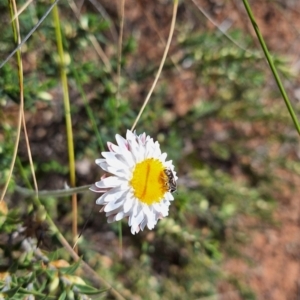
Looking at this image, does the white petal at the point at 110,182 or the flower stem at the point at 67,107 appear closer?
the white petal at the point at 110,182

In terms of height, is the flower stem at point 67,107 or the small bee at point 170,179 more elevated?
the flower stem at point 67,107

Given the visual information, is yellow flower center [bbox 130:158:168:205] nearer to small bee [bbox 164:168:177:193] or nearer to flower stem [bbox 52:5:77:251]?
small bee [bbox 164:168:177:193]

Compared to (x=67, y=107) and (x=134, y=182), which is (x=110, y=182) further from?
(x=67, y=107)

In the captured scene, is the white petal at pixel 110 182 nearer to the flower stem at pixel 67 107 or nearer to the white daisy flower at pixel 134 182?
the white daisy flower at pixel 134 182

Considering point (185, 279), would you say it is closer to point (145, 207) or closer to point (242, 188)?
point (242, 188)

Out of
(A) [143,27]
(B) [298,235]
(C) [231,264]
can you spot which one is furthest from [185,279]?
(A) [143,27]

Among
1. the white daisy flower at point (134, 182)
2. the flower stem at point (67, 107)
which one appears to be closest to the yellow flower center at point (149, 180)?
the white daisy flower at point (134, 182)

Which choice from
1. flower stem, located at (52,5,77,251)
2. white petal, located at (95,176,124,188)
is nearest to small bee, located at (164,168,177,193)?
white petal, located at (95,176,124,188)

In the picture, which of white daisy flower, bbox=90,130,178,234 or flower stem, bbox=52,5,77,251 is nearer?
white daisy flower, bbox=90,130,178,234
